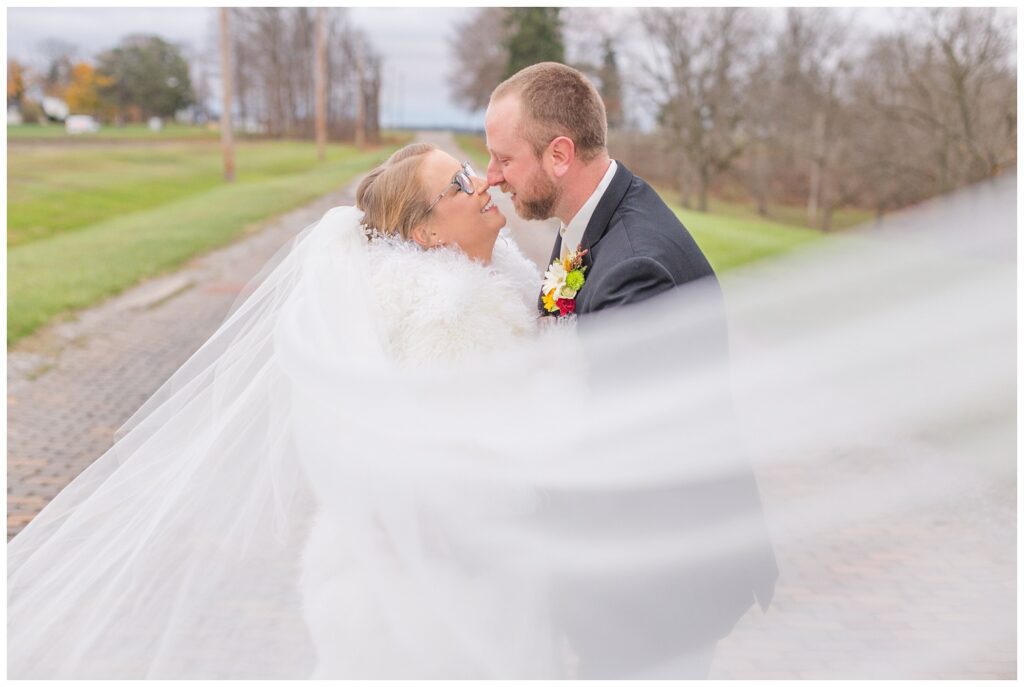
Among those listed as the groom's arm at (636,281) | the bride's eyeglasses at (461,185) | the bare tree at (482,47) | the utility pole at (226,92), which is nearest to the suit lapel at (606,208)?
the groom's arm at (636,281)

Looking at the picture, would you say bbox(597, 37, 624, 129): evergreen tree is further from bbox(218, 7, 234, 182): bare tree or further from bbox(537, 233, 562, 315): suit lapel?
bbox(537, 233, 562, 315): suit lapel

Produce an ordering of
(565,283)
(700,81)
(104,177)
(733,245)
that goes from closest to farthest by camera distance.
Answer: (565,283) → (733,245) → (104,177) → (700,81)

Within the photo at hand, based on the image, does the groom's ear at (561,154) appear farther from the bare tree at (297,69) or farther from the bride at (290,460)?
the bare tree at (297,69)

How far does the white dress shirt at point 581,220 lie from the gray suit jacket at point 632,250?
0.02 metres

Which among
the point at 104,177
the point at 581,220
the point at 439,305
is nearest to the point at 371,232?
the point at 439,305

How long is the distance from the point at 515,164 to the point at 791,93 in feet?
132

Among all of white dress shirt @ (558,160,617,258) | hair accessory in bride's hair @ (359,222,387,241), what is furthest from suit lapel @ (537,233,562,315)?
hair accessory in bride's hair @ (359,222,387,241)

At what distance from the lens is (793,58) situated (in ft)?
122

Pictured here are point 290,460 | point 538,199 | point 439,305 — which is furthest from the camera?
point 290,460

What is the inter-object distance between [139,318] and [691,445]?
11478 millimetres

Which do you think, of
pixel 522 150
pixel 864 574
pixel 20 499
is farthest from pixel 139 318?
pixel 522 150

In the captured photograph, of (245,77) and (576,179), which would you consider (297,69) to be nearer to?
(245,77)

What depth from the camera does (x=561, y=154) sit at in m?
2.76

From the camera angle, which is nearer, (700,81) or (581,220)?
(581,220)
